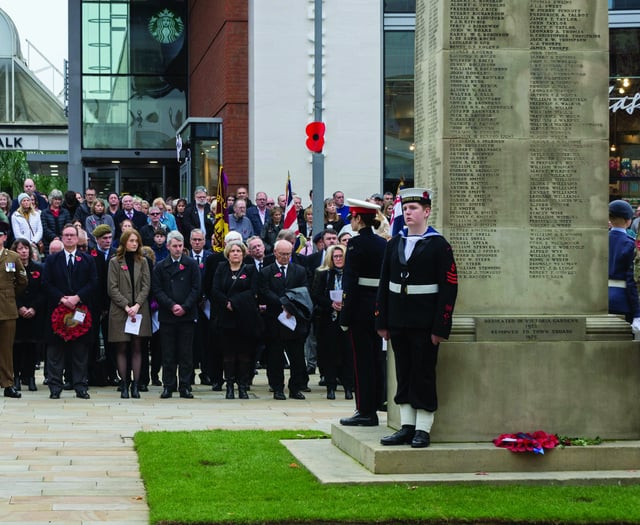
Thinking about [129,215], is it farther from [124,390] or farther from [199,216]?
[124,390]

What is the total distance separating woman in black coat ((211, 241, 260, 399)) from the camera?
1658cm

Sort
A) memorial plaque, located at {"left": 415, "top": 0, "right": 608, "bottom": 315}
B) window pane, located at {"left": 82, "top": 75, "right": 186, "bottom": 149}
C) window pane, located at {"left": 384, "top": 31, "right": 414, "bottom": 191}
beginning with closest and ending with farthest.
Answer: memorial plaque, located at {"left": 415, "top": 0, "right": 608, "bottom": 315}, window pane, located at {"left": 384, "top": 31, "right": 414, "bottom": 191}, window pane, located at {"left": 82, "top": 75, "right": 186, "bottom": 149}

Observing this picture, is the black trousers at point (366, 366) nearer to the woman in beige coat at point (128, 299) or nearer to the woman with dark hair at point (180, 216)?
the woman in beige coat at point (128, 299)

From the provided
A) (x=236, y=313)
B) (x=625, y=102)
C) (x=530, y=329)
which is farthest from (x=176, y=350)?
(x=625, y=102)

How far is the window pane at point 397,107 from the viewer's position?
100 ft

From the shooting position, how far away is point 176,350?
1691cm

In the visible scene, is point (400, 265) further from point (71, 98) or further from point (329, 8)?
point (71, 98)

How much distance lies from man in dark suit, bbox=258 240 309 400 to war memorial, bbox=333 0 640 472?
5.96m

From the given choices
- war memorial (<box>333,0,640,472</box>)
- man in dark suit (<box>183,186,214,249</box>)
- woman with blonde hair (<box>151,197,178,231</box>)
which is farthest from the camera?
man in dark suit (<box>183,186,214,249</box>)

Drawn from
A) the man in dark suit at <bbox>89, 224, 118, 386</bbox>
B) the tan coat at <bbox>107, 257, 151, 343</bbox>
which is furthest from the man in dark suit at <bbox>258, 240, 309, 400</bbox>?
the man in dark suit at <bbox>89, 224, 118, 386</bbox>

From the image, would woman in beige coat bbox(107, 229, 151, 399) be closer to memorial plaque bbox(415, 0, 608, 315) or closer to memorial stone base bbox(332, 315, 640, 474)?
memorial stone base bbox(332, 315, 640, 474)

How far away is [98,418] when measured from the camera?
1459cm

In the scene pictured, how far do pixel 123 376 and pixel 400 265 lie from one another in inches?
299

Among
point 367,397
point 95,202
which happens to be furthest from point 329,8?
point 367,397
